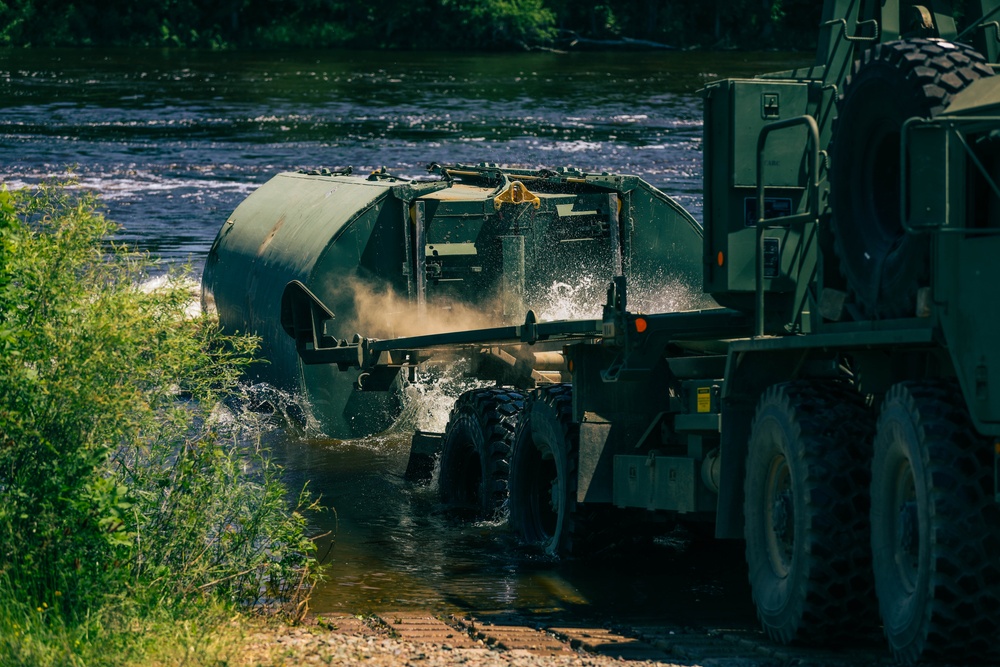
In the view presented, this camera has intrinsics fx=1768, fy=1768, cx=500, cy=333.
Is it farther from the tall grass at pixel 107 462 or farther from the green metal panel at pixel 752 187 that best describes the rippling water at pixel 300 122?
the green metal panel at pixel 752 187

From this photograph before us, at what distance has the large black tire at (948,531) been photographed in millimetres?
6977

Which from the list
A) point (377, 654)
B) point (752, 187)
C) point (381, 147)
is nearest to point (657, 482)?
point (752, 187)

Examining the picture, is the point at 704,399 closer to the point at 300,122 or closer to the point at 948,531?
the point at 948,531

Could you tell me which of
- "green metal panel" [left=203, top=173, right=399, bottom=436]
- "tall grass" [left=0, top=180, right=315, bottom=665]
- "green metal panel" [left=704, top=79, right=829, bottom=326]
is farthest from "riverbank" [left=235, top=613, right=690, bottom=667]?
"green metal panel" [left=203, top=173, right=399, bottom=436]

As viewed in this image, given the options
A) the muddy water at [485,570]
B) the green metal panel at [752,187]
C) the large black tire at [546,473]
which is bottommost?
the muddy water at [485,570]

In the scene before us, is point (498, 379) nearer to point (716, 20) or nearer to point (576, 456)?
point (576, 456)

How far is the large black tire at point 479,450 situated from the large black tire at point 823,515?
14.9ft

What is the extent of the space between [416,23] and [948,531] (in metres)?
71.0

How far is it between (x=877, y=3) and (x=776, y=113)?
2.58 ft

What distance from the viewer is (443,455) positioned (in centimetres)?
1388

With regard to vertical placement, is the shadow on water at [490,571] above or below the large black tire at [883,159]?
below

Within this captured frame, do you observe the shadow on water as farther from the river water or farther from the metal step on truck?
the metal step on truck

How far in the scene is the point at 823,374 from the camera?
888cm

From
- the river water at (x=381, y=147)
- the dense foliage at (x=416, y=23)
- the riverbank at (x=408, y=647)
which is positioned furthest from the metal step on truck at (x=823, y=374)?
the dense foliage at (x=416, y=23)
